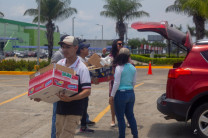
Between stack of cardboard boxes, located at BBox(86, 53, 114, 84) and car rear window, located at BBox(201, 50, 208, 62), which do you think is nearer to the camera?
car rear window, located at BBox(201, 50, 208, 62)

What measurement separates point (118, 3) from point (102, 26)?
37.2 m

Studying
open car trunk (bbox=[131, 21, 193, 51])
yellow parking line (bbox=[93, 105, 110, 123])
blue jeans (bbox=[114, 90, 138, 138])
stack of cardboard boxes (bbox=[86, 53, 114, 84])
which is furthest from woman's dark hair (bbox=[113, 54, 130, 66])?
yellow parking line (bbox=[93, 105, 110, 123])

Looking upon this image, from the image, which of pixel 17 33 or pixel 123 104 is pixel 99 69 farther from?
pixel 17 33

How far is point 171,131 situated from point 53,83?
156 inches

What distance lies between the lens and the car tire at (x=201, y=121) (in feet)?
19.7

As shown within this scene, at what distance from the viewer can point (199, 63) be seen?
6.10 m

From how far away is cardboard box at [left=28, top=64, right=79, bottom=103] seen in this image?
147 inches

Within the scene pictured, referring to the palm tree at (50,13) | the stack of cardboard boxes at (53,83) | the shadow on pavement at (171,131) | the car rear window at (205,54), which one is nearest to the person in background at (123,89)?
the shadow on pavement at (171,131)

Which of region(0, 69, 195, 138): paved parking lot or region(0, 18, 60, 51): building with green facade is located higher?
region(0, 18, 60, 51): building with green facade

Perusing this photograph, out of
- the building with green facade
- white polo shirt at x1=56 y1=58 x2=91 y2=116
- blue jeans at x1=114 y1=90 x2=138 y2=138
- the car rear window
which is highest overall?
the building with green facade

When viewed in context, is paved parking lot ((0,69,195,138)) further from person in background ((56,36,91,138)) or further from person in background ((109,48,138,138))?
person in background ((56,36,91,138))

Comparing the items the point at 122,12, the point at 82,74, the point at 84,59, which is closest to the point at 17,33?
the point at 122,12

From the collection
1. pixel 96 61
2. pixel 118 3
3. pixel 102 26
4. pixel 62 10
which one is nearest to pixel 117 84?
pixel 96 61

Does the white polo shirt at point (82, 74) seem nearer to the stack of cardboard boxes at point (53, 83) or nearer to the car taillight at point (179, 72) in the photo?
the stack of cardboard boxes at point (53, 83)
